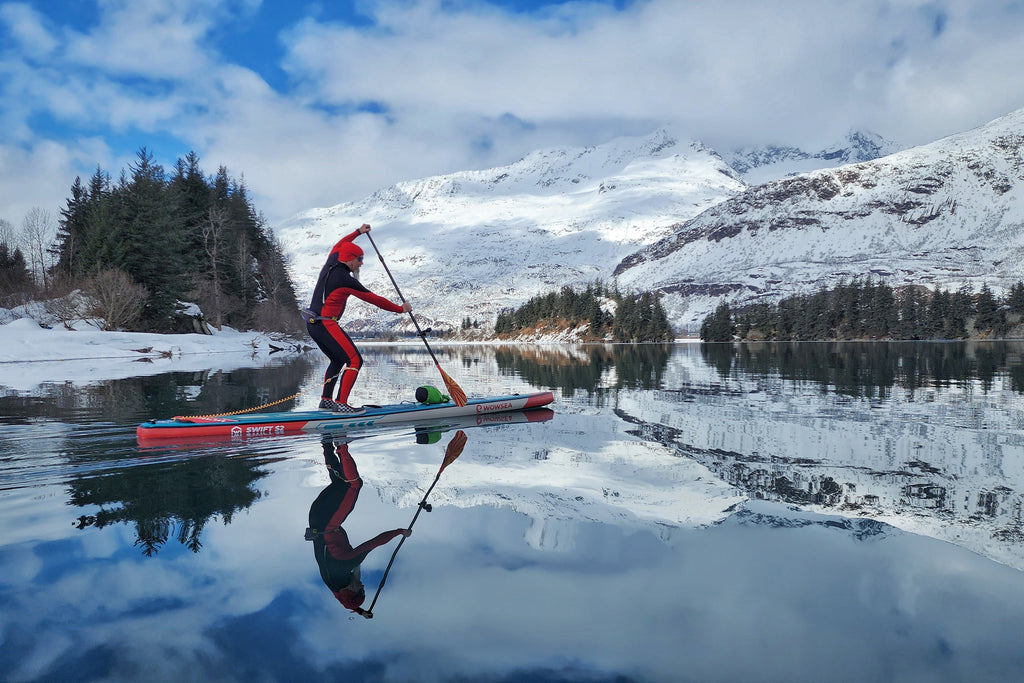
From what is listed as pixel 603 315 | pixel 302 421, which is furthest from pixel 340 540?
pixel 603 315

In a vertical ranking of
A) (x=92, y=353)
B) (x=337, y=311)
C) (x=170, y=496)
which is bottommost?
(x=170, y=496)

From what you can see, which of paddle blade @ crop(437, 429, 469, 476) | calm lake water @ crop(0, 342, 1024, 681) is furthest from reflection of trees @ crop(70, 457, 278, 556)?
paddle blade @ crop(437, 429, 469, 476)

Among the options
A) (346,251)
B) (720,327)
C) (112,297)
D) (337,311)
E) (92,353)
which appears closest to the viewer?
(346,251)

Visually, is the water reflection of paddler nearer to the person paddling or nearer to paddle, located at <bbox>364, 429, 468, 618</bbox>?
paddle, located at <bbox>364, 429, 468, 618</bbox>

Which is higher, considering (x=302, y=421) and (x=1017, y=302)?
(x=1017, y=302)

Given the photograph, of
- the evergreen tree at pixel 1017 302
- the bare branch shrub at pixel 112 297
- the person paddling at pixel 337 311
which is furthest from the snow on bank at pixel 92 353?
the evergreen tree at pixel 1017 302

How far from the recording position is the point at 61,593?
423 cm

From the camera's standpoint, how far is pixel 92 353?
38438mm

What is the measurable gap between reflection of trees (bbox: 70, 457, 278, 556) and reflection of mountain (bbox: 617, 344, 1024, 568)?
5693mm

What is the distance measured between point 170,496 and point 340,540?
8.59 ft

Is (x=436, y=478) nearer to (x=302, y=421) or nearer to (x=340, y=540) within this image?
(x=340, y=540)

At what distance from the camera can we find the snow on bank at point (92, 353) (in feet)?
92.8

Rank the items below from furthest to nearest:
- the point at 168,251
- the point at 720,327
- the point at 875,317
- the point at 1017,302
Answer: the point at 720,327, the point at 875,317, the point at 1017,302, the point at 168,251

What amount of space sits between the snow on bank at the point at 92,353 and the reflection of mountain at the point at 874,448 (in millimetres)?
22472
